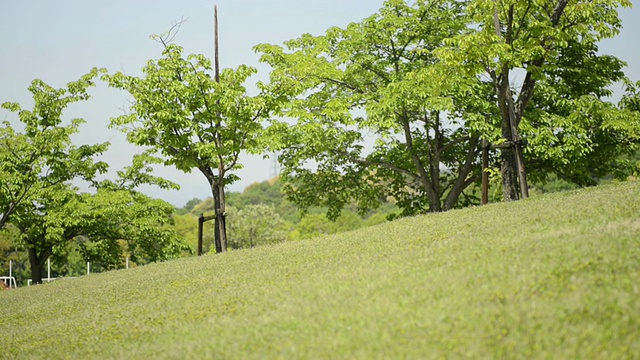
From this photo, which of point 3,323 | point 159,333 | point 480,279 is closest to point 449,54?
point 480,279

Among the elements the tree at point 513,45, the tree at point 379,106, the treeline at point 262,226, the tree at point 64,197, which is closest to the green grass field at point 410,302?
the tree at point 513,45

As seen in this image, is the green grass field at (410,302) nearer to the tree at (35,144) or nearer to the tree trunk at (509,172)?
the tree trunk at (509,172)

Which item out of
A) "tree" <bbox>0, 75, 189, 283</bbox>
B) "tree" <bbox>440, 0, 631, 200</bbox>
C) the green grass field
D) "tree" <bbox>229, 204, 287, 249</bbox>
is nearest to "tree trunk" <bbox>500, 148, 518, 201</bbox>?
"tree" <bbox>440, 0, 631, 200</bbox>

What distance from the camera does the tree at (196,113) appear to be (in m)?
21.8

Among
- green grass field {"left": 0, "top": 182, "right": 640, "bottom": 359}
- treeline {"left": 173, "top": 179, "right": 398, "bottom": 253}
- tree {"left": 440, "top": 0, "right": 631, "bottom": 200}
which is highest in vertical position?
tree {"left": 440, "top": 0, "right": 631, "bottom": 200}

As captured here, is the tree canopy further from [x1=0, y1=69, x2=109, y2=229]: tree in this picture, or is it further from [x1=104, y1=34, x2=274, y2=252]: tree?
[x1=0, y1=69, x2=109, y2=229]: tree

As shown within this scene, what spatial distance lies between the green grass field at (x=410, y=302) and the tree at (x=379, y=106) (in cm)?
1081

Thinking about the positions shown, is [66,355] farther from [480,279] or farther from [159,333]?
[480,279]

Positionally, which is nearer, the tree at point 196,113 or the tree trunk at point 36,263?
the tree at point 196,113

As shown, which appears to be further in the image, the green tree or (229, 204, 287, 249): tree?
(229, 204, 287, 249): tree

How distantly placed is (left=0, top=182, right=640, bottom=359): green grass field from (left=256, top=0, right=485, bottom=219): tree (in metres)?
10.8

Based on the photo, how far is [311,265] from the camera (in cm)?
1241

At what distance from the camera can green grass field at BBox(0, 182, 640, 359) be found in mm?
6295

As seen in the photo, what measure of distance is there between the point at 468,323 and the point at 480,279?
5.07 ft
